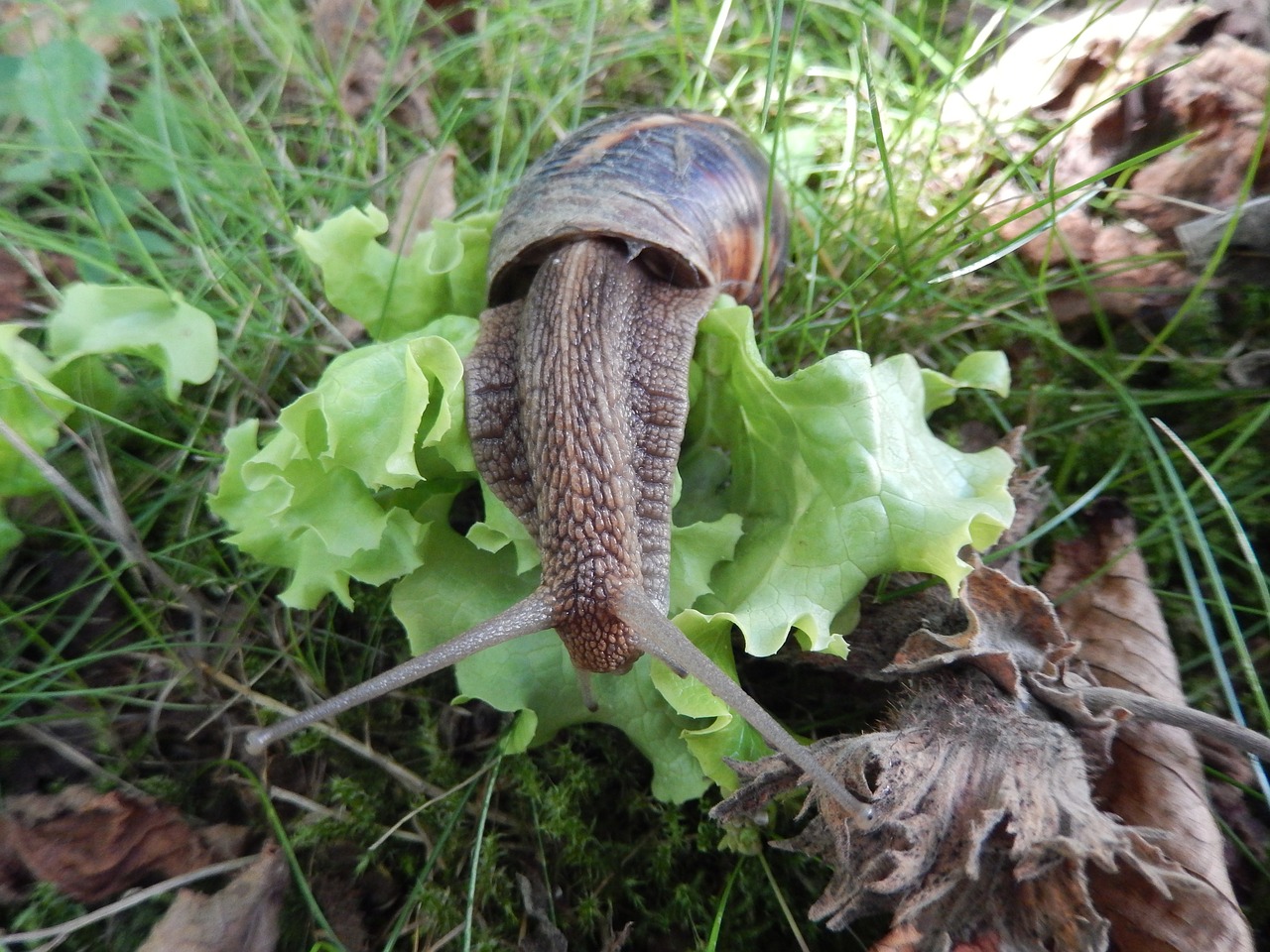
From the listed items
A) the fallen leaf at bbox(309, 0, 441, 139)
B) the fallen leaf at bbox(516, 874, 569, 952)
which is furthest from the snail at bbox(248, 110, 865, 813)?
the fallen leaf at bbox(309, 0, 441, 139)

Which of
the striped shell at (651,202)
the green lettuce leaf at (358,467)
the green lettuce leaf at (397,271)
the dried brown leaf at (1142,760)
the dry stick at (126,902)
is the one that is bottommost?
the dry stick at (126,902)

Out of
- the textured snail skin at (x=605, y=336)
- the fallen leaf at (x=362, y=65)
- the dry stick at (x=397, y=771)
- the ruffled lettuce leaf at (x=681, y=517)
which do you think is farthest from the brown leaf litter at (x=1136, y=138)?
the dry stick at (x=397, y=771)

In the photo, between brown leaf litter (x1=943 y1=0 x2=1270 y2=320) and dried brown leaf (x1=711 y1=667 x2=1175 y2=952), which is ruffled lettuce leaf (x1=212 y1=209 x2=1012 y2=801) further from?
brown leaf litter (x1=943 y1=0 x2=1270 y2=320)

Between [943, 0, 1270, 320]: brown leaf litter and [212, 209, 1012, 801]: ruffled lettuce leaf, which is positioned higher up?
[943, 0, 1270, 320]: brown leaf litter

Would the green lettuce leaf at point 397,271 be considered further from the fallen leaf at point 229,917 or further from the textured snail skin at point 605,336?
the fallen leaf at point 229,917

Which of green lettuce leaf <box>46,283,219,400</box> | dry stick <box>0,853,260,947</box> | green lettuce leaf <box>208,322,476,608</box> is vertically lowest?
dry stick <box>0,853,260,947</box>

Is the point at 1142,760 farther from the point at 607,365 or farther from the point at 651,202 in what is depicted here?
the point at 651,202

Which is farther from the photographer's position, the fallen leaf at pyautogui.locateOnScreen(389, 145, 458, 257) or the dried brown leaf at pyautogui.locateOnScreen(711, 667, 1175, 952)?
the fallen leaf at pyautogui.locateOnScreen(389, 145, 458, 257)
